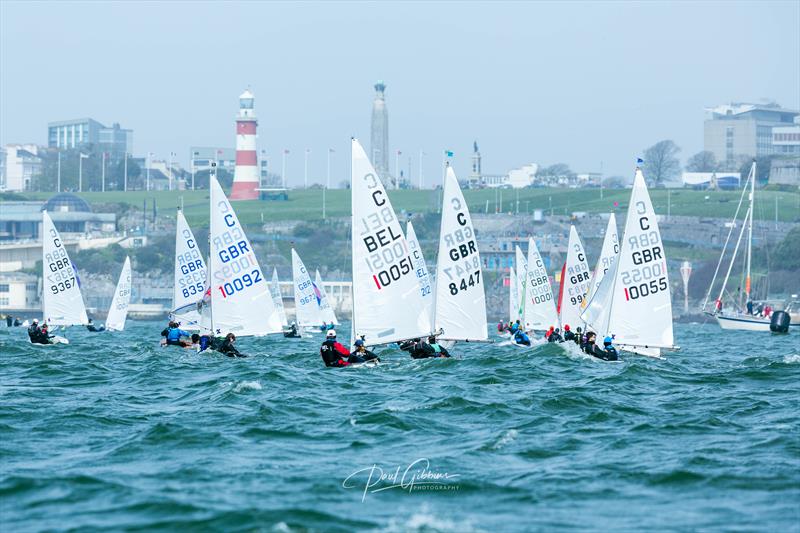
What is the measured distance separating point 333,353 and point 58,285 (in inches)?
1041

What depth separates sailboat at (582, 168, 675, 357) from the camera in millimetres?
36250

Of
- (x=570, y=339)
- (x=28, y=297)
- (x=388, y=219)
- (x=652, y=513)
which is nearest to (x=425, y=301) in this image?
(x=388, y=219)

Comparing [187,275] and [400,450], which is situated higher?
[187,275]

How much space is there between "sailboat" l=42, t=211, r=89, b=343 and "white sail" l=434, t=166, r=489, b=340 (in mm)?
23134

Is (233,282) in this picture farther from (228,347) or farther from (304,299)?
(304,299)

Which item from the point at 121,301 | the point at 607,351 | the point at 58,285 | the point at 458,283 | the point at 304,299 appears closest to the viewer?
the point at 607,351

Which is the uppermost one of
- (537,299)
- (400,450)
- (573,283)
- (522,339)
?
(573,283)

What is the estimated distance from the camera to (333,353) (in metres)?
33.7

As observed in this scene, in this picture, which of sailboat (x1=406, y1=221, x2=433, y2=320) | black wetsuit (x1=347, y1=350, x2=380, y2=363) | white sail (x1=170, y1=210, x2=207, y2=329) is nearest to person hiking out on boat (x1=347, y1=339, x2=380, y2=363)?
black wetsuit (x1=347, y1=350, x2=380, y2=363)

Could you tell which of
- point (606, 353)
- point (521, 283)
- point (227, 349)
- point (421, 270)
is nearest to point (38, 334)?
point (227, 349)

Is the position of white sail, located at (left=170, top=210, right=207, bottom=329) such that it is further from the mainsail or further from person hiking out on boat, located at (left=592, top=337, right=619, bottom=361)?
the mainsail

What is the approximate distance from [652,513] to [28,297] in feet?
477

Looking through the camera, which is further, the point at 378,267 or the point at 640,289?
the point at 640,289

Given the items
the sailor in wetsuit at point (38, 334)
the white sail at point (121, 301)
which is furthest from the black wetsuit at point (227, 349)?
the white sail at point (121, 301)
